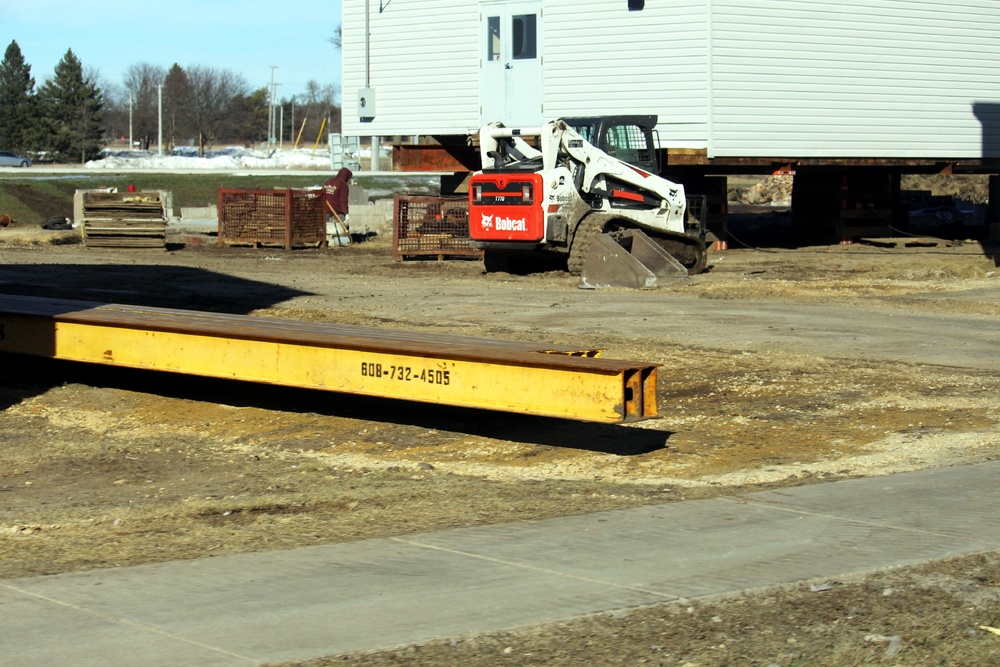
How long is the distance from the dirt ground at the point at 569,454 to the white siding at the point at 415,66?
1296 cm

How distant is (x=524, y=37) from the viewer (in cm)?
2789

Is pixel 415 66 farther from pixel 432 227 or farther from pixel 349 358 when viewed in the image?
pixel 349 358

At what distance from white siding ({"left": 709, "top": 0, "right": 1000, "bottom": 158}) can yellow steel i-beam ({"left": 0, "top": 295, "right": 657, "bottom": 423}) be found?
17.5 meters

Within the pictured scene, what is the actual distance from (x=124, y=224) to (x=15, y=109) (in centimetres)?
7911

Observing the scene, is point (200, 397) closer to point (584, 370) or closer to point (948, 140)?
point (584, 370)

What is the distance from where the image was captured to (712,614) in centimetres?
502

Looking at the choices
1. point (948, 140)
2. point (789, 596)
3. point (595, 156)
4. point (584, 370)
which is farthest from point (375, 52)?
point (789, 596)

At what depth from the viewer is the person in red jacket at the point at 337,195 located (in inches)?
1150

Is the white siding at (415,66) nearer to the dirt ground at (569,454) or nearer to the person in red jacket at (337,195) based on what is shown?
the person in red jacket at (337,195)

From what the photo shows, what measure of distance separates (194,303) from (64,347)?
678 cm

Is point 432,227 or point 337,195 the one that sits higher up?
point 337,195

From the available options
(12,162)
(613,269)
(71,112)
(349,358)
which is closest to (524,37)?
(613,269)

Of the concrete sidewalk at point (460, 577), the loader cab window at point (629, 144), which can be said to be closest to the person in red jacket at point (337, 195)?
the loader cab window at point (629, 144)

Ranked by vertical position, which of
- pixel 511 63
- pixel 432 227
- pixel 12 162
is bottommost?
pixel 432 227
